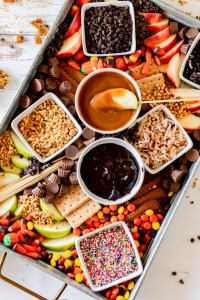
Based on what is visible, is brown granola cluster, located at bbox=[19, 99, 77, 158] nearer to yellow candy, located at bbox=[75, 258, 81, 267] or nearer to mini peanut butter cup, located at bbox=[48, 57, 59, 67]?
mini peanut butter cup, located at bbox=[48, 57, 59, 67]

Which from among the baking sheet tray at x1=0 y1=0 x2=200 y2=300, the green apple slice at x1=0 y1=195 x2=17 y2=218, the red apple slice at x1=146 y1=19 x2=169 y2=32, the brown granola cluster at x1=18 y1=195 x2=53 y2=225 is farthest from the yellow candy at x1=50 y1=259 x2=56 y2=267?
the red apple slice at x1=146 y1=19 x2=169 y2=32

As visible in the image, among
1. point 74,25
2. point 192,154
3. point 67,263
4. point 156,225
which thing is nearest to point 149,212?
point 156,225

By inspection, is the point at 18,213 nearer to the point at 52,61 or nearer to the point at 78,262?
the point at 78,262

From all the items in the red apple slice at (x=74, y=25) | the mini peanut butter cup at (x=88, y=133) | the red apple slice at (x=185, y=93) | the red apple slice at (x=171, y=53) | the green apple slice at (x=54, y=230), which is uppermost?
the red apple slice at (x=74, y=25)

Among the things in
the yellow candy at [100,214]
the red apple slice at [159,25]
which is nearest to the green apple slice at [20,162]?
the yellow candy at [100,214]

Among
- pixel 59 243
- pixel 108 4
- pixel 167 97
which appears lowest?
pixel 59 243

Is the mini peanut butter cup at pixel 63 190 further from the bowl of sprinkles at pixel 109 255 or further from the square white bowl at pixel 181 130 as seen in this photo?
the square white bowl at pixel 181 130

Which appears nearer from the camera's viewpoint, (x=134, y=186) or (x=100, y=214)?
(x=134, y=186)
